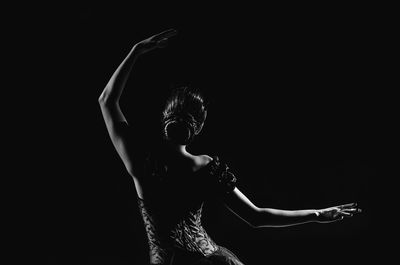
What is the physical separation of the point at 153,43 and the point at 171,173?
0.50m

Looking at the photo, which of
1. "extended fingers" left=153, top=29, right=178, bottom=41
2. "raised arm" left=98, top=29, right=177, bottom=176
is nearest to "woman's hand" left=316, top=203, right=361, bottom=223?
"raised arm" left=98, top=29, right=177, bottom=176

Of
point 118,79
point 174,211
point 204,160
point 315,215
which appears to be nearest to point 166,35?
point 118,79

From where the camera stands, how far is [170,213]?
7.14 feet

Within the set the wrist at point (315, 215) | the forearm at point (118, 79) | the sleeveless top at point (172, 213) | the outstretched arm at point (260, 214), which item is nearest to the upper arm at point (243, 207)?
the outstretched arm at point (260, 214)

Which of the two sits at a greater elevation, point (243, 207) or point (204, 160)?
point (204, 160)

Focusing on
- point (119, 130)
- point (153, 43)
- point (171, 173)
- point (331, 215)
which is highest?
point (153, 43)

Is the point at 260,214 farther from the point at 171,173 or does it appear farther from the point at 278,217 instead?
the point at 171,173

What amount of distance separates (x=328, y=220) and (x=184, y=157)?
66 centimetres

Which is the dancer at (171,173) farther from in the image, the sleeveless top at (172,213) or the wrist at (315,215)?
the wrist at (315,215)

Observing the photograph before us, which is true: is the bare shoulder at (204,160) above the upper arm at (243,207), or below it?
above

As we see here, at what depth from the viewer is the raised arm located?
2.14m

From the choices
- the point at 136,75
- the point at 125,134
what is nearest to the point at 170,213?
the point at 125,134

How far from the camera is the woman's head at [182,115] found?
7.25 ft

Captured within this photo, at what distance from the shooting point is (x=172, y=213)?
2.18 meters
